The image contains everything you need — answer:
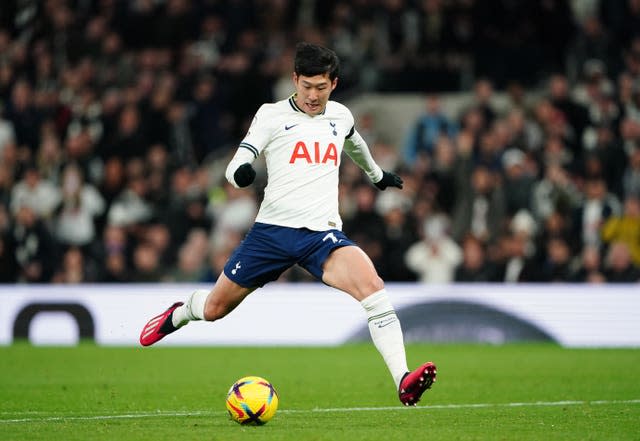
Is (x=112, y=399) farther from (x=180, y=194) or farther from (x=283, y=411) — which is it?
(x=180, y=194)

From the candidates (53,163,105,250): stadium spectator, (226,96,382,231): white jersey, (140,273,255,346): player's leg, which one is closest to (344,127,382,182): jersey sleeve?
(226,96,382,231): white jersey

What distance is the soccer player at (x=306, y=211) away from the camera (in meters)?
8.88

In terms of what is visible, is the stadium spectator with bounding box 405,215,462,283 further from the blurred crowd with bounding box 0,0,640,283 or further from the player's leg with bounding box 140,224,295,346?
the player's leg with bounding box 140,224,295,346

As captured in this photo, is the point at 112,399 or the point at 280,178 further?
the point at 112,399

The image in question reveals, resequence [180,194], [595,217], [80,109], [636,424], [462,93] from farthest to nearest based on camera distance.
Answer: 1. [462,93]
2. [80,109]
3. [180,194]
4. [595,217]
5. [636,424]

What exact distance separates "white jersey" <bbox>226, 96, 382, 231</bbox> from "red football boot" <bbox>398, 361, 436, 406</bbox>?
1330 mm

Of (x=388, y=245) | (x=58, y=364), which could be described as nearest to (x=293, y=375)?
(x=58, y=364)

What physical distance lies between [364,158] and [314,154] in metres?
0.85

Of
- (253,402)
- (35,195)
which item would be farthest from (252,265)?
(35,195)

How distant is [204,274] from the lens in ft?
62.2

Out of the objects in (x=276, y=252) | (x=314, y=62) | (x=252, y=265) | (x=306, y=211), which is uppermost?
(x=314, y=62)

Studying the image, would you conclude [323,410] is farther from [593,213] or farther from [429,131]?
[429,131]

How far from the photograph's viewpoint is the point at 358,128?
21094mm

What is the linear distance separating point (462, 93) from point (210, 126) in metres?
4.76
